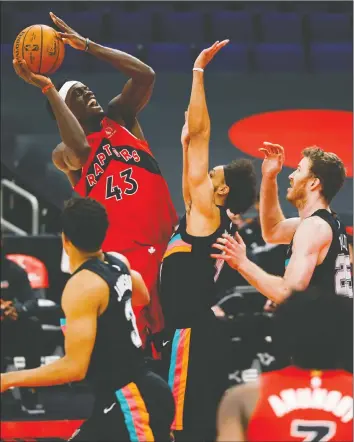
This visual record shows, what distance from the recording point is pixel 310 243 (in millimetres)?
4355

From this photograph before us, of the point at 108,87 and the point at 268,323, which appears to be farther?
the point at 108,87

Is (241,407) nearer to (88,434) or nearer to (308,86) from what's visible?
(88,434)

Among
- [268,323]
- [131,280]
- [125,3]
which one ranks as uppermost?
[125,3]

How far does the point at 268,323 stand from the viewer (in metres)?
8.20

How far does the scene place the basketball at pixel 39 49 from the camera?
4.91 metres

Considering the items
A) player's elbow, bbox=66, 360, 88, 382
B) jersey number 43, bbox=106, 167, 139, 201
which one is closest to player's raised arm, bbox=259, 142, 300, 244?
jersey number 43, bbox=106, 167, 139, 201

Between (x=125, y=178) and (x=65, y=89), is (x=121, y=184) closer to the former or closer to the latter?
(x=125, y=178)

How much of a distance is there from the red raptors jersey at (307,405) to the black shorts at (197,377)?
1995 mm

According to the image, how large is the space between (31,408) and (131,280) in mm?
4313

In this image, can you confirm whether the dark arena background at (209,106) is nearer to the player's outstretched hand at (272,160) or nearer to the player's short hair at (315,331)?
the player's outstretched hand at (272,160)

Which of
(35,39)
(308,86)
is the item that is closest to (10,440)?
(35,39)

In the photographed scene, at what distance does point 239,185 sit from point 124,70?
83 cm

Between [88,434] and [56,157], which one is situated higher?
[56,157]

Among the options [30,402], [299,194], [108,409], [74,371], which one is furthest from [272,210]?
[30,402]
